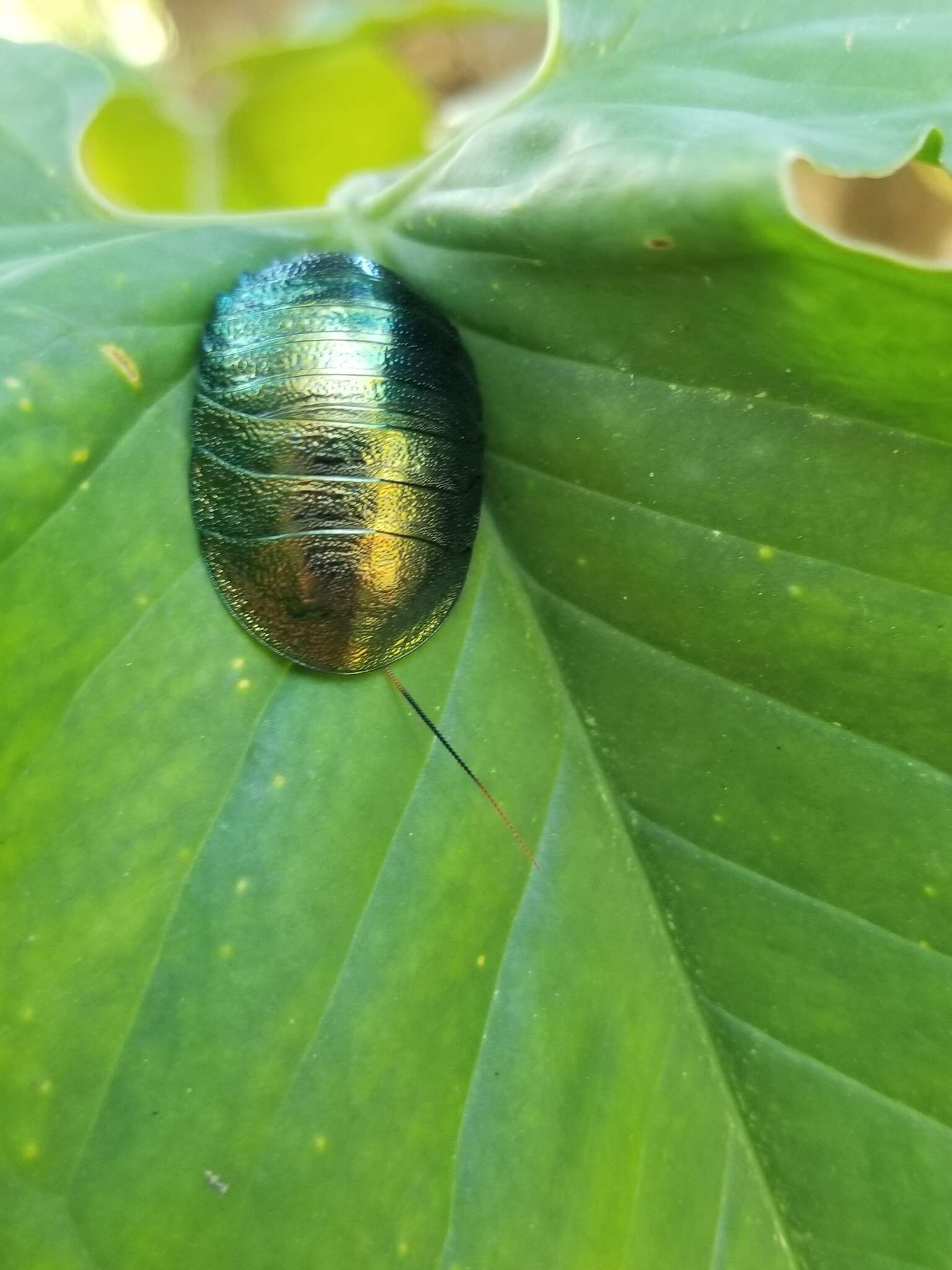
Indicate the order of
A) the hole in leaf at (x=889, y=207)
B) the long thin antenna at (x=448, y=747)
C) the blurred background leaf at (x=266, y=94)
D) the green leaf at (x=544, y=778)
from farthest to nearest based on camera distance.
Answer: the blurred background leaf at (x=266, y=94), the hole in leaf at (x=889, y=207), the long thin antenna at (x=448, y=747), the green leaf at (x=544, y=778)

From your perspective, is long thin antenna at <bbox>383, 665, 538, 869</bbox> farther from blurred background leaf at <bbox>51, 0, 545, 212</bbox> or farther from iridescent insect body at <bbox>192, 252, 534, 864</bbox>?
blurred background leaf at <bbox>51, 0, 545, 212</bbox>

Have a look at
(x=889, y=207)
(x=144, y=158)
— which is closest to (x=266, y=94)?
(x=144, y=158)

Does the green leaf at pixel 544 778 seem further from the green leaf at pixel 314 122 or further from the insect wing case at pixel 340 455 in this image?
the green leaf at pixel 314 122

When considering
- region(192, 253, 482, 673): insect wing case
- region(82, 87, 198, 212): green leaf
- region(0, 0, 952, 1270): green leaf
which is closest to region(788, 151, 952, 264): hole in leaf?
region(0, 0, 952, 1270): green leaf

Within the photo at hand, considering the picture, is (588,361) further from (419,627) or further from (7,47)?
(7,47)

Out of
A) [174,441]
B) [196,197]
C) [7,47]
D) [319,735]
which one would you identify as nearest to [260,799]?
[319,735]

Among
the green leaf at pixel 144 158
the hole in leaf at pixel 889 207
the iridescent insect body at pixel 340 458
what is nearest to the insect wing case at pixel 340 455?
the iridescent insect body at pixel 340 458

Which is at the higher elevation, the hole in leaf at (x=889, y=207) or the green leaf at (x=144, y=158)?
the green leaf at (x=144, y=158)

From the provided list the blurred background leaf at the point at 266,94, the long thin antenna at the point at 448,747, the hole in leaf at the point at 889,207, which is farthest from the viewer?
the blurred background leaf at the point at 266,94
